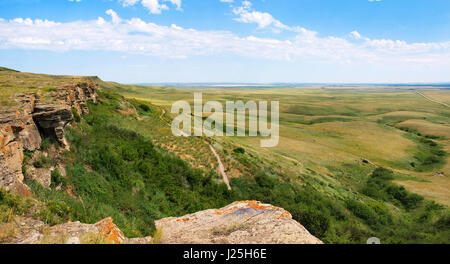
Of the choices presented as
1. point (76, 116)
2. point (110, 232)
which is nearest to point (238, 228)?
point (110, 232)

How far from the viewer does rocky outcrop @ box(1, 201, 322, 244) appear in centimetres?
593

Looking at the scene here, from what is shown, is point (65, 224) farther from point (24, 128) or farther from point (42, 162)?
point (24, 128)

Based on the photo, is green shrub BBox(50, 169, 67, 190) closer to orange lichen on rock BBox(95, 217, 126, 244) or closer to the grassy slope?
the grassy slope

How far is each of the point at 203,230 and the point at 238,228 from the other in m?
1.32

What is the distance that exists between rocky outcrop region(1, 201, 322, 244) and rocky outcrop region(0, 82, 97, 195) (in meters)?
3.04

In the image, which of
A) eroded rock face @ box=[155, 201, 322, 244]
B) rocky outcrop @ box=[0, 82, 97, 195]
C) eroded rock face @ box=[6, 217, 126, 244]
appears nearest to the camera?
eroded rock face @ box=[6, 217, 126, 244]

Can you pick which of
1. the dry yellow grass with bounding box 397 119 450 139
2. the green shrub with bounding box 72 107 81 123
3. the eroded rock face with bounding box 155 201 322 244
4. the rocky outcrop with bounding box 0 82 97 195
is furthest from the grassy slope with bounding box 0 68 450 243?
the dry yellow grass with bounding box 397 119 450 139

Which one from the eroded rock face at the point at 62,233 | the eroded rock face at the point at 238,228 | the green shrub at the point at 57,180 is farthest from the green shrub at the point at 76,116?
the eroded rock face at the point at 62,233

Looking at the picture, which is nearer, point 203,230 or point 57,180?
point 203,230

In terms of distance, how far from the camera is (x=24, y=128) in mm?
11484

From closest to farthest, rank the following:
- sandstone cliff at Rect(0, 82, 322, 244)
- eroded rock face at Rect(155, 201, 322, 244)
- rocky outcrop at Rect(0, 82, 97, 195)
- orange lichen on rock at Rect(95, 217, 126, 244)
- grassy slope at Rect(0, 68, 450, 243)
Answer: sandstone cliff at Rect(0, 82, 322, 244) → orange lichen on rock at Rect(95, 217, 126, 244) → eroded rock face at Rect(155, 201, 322, 244) → rocky outcrop at Rect(0, 82, 97, 195) → grassy slope at Rect(0, 68, 450, 243)

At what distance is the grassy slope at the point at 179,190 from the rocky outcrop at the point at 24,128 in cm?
132
